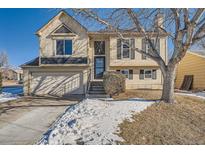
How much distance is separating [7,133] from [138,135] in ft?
14.6

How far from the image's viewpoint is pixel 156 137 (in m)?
5.93

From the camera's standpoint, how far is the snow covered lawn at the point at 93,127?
19.1 ft

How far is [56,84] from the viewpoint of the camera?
18859mm

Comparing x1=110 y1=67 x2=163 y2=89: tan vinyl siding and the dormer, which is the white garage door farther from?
x1=110 y1=67 x2=163 y2=89: tan vinyl siding

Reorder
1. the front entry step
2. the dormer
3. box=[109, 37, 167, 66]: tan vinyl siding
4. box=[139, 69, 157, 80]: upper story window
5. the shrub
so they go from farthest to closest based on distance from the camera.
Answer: box=[139, 69, 157, 80]: upper story window
box=[109, 37, 167, 66]: tan vinyl siding
the dormer
the front entry step
the shrub

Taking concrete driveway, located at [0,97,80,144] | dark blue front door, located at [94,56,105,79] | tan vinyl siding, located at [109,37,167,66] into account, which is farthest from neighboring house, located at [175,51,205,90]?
concrete driveway, located at [0,97,80,144]

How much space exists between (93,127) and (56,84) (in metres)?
12.9

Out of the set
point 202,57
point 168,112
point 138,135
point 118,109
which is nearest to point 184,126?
point 168,112

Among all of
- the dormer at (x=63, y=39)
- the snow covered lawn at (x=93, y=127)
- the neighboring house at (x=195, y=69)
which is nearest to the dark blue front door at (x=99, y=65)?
the dormer at (x=63, y=39)

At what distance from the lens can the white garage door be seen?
18.8 meters

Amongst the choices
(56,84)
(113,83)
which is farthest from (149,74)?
(56,84)

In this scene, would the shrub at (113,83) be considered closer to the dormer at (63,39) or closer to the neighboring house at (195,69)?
the dormer at (63,39)

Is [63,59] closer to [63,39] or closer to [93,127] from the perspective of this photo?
[63,39]

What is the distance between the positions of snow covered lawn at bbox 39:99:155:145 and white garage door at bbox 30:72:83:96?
10.0 m
